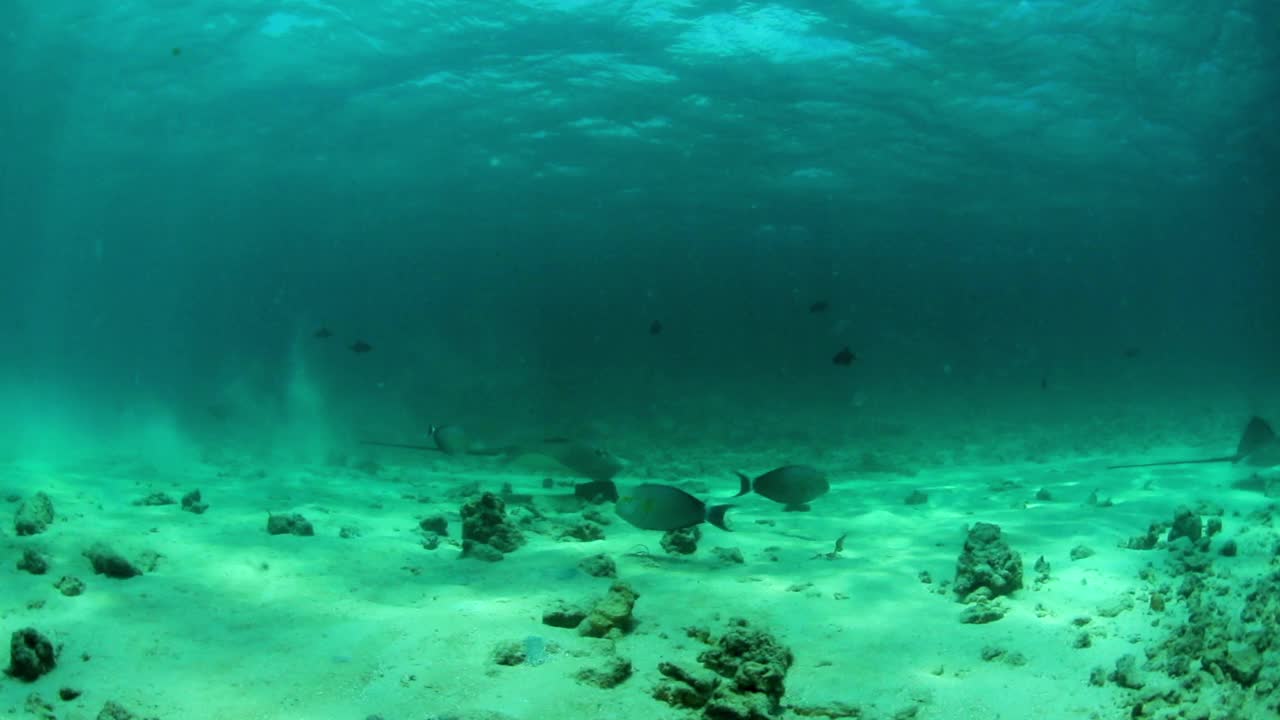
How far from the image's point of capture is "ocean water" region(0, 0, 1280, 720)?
12.7ft

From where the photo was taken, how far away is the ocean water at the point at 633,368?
387 cm

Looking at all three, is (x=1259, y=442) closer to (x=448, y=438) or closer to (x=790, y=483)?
(x=790, y=483)

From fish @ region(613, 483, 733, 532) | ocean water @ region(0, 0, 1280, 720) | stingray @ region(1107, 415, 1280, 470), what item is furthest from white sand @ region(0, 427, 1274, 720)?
stingray @ region(1107, 415, 1280, 470)

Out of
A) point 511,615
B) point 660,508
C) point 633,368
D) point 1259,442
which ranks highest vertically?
point 1259,442

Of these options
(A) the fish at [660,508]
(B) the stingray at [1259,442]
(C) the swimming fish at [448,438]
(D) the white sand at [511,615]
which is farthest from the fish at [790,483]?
(B) the stingray at [1259,442]

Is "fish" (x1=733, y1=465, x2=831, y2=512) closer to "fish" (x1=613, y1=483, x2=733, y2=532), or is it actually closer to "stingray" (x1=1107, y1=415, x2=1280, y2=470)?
"fish" (x1=613, y1=483, x2=733, y2=532)

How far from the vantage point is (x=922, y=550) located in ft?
21.3

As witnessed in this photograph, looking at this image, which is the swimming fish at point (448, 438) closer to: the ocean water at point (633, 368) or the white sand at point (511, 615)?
the ocean water at point (633, 368)

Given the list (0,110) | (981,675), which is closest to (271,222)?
(0,110)

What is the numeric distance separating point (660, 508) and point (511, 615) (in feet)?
4.56

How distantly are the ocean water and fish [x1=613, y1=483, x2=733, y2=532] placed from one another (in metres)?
0.43

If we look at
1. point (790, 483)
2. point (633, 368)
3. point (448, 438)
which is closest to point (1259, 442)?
point (790, 483)

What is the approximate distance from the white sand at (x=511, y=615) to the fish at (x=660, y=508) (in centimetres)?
43

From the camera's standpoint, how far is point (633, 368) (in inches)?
3098
